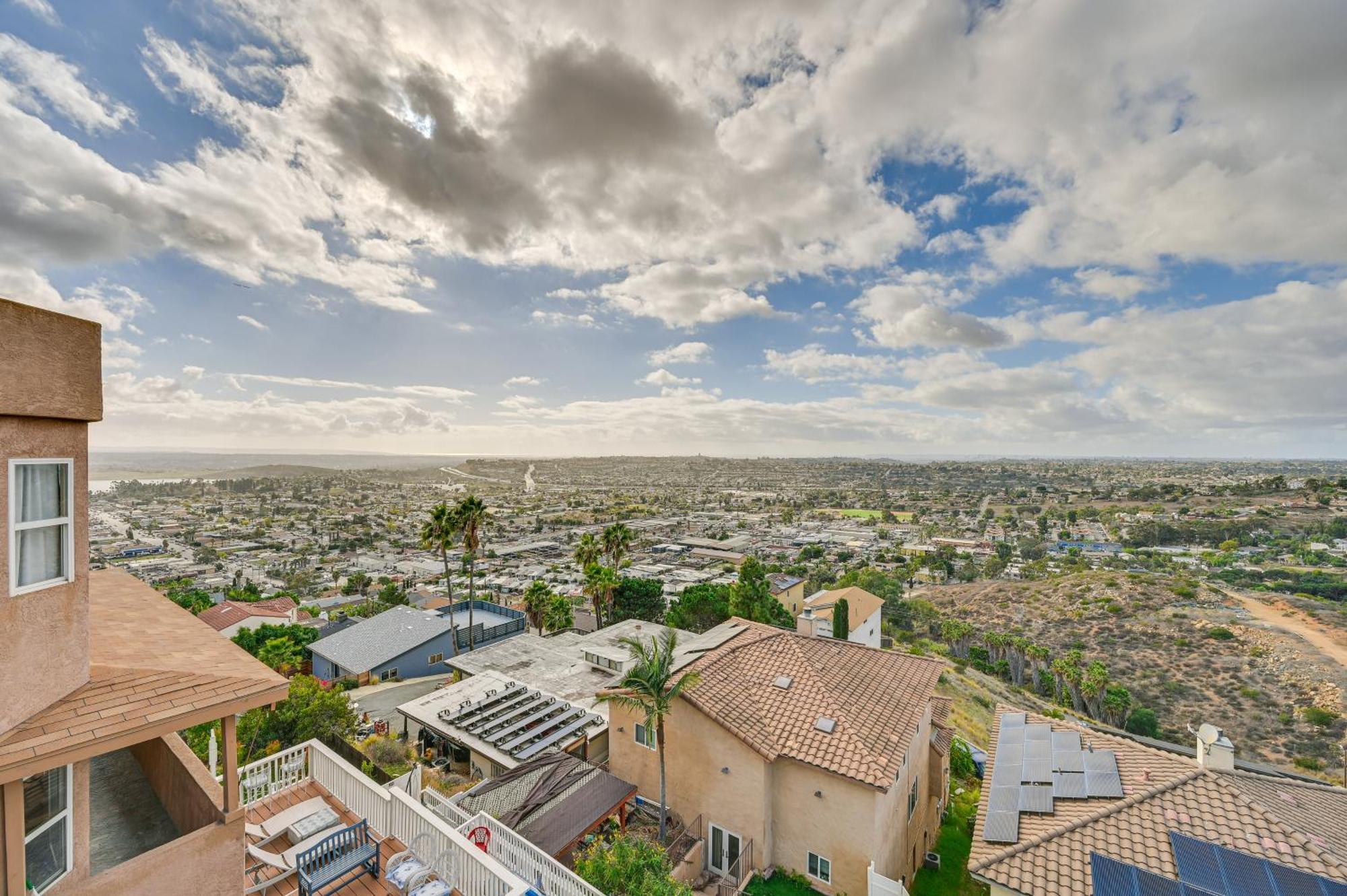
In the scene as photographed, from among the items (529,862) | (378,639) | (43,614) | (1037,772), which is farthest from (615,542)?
(43,614)

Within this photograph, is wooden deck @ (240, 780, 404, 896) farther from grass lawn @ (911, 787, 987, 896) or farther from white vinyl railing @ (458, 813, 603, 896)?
grass lawn @ (911, 787, 987, 896)

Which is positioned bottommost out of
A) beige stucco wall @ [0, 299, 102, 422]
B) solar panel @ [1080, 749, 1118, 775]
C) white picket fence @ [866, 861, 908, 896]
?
white picket fence @ [866, 861, 908, 896]

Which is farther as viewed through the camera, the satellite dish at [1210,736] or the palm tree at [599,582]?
the palm tree at [599,582]

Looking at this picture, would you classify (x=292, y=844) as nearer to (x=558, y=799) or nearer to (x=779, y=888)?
(x=558, y=799)

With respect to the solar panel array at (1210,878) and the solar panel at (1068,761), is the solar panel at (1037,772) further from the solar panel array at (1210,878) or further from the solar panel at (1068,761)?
the solar panel array at (1210,878)

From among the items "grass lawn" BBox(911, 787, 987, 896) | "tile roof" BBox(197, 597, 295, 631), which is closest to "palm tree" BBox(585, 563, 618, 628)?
"grass lawn" BBox(911, 787, 987, 896)

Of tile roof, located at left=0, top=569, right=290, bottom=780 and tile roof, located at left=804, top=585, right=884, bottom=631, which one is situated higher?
tile roof, located at left=0, top=569, right=290, bottom=780

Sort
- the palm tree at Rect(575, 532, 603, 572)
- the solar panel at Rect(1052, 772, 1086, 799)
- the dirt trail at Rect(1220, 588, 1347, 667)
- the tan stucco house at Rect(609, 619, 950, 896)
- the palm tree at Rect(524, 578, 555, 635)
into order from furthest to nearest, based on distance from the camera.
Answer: the dirt trail at Rect(1220, 588, 1347, 667)
the palm tree at Rect(524, 578, 555, 635)
the palm tree at Rect(575, 532, 603, 572)
the tan stucco house at Rect(609, 619, 950, 896)
the solar panel at Rect(1052, 772, 1086, 799)

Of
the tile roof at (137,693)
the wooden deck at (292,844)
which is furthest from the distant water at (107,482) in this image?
the tile roof at (137,693)
